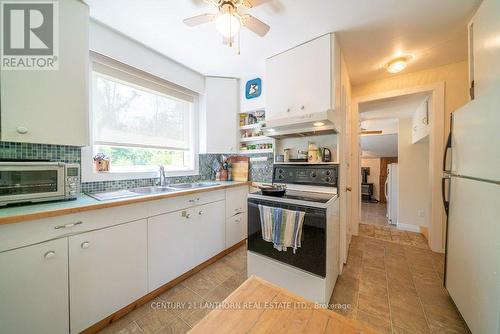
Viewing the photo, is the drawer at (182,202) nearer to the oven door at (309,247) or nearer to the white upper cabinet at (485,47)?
the oven door at (309,247)

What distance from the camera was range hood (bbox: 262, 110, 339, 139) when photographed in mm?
1486

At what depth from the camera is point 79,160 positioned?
1.53 metres

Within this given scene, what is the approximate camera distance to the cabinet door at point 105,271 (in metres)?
1.10

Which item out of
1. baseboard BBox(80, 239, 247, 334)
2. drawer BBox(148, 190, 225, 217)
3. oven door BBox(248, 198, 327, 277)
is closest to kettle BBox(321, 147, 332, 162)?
oven door BBox(248, 198, 327, 277)

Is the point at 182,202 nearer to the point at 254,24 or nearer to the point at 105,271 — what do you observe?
the point at 105,271

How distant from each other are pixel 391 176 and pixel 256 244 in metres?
3.46

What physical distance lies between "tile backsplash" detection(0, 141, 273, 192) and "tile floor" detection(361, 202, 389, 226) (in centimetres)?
260

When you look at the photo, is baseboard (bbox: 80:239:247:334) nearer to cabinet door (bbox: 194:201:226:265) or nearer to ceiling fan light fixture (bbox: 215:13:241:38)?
cabinet door (bbox: 194:201:226:265)

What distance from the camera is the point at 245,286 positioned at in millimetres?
775

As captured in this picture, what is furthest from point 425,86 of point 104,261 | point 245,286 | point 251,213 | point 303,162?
point 104,261

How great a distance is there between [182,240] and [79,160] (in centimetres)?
116

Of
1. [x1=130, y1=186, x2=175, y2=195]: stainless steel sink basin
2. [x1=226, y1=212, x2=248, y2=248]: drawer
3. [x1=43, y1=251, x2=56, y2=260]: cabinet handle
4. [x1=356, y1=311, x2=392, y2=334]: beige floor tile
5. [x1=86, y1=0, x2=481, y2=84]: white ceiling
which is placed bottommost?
[x1=356, y1=311, x2=392, y2=334]: beige floor tile

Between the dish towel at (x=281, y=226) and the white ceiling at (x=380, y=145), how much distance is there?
425 centimetres

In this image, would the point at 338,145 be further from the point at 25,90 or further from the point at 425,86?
the point at 25,90
